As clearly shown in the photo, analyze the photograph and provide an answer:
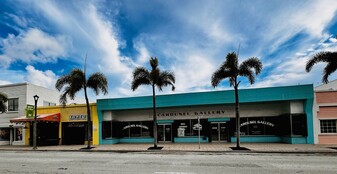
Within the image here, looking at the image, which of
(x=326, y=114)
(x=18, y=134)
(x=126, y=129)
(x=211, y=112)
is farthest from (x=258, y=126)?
(x=18, y=134)

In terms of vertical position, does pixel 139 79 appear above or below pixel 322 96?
above

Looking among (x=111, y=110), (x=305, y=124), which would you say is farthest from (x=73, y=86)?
(x=305, y=124)

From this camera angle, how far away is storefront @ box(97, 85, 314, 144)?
21.9m

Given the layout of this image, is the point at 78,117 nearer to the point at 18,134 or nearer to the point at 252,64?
the point at 18,134

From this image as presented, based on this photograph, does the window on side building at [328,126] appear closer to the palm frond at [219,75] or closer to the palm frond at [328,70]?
the palm frond at [328,70]

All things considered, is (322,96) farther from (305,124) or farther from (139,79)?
(139,79)

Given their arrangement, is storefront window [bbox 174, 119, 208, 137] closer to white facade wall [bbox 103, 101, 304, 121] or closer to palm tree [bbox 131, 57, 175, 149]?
white facade wall [bbox 103, 101, 304, 121]

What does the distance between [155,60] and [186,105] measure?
5.88 m

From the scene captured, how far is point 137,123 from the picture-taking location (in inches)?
1035

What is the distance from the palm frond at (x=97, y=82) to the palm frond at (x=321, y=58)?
→ 1678cm

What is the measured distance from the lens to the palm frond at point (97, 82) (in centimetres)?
2230

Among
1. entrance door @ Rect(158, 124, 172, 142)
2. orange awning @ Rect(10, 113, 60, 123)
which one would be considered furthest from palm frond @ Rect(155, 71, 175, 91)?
orange awning @ Rect(10, 113, 60, 123)

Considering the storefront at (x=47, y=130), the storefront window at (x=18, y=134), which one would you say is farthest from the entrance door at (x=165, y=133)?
the storefront window at (x=18, y=134)

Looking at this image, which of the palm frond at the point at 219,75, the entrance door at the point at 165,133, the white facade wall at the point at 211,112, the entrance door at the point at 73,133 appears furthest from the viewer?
the entrance door at the point at 73,133
